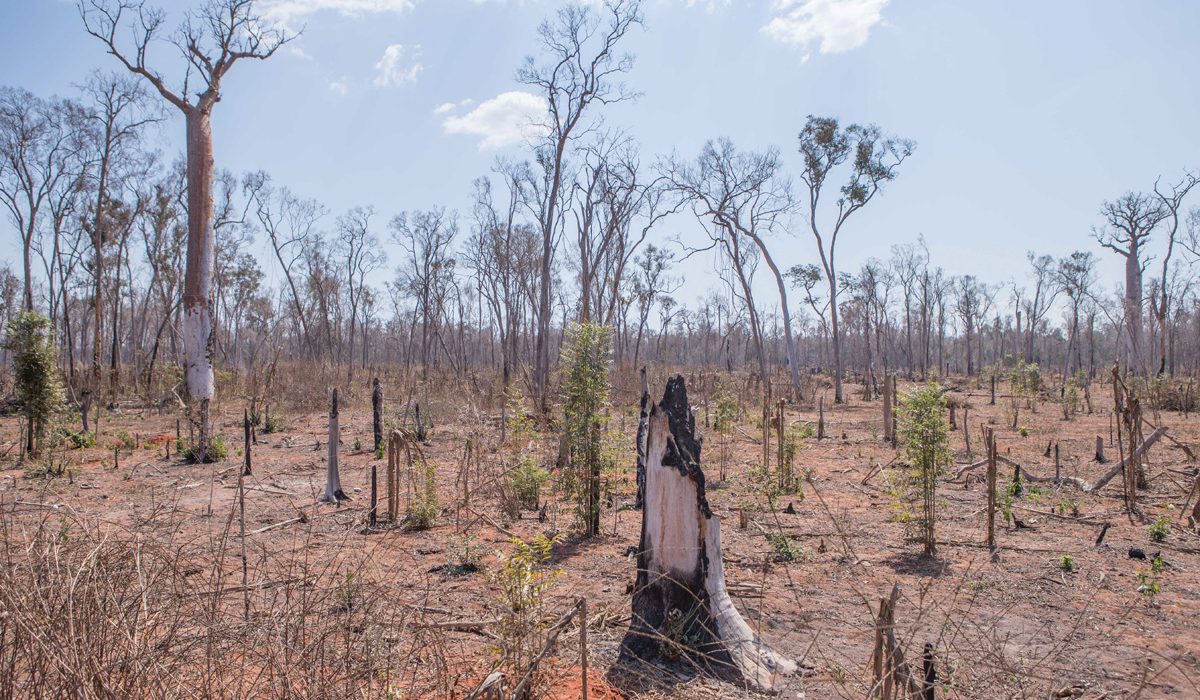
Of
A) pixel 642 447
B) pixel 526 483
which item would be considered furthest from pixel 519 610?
pixel 526 483

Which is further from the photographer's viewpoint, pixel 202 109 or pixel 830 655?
pixel 202 109

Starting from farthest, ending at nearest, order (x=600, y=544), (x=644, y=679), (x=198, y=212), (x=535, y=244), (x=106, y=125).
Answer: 1. (x=535, y=244)
2. (x=106, y=125)
3. (x=198, y=212)
4. (x=600, y=544)
5. (x=644, y=679)

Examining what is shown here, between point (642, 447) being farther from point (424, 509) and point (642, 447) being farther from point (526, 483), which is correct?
point (424, 509)

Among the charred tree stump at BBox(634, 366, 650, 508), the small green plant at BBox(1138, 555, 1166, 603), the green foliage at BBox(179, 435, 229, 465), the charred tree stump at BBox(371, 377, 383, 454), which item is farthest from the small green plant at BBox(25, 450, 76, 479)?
the small green plant at BBox(1138, 555, 1166, 603)

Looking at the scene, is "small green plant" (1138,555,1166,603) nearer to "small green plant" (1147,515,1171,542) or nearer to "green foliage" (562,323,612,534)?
"small green plant" (1147,515,1171,542)

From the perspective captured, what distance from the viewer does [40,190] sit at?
24.8 m

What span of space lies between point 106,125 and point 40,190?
16.7 ft

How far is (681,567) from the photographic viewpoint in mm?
3916

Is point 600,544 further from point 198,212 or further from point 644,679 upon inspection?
point 198,212

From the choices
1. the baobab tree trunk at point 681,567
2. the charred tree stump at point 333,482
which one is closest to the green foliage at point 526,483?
the charred tree stump at point 333,482

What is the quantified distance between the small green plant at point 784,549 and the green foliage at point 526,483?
8.76 ft

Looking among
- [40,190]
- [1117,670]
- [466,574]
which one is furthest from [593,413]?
[40,190]

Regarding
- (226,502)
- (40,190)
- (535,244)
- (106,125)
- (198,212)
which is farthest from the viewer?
(535,244)

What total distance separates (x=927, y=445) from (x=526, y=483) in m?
4.01
